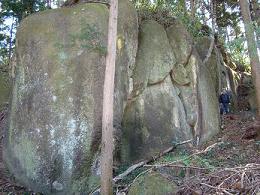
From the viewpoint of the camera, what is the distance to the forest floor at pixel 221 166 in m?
6.88

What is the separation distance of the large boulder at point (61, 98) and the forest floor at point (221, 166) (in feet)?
2.84

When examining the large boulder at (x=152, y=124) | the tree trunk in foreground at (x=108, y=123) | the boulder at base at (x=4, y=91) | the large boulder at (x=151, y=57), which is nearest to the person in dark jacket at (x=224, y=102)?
the large boulder at (x=151, y=57)

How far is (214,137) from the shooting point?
15172 mm

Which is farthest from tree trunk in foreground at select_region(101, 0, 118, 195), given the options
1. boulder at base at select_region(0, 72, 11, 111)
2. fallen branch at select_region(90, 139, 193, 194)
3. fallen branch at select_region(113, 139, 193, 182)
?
boulder at base at select_region(0, 72, 11, 111)

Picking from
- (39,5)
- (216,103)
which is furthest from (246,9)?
(39,5)

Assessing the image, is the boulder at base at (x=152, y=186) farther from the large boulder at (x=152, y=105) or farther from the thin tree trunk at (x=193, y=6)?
the thin tree trunk at (x=193, y=6)

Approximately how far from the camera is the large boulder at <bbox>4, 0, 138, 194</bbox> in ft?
32.6

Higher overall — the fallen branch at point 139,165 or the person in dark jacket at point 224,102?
the person in dark jacket at point 224,102

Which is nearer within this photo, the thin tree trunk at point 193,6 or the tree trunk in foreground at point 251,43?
the tree trunk in foreground at point 251,43

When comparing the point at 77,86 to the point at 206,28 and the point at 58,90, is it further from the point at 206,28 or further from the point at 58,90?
the point at 206,28

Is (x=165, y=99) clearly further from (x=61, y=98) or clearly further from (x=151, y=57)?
(x=61, y=98)

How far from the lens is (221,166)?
1045 cm

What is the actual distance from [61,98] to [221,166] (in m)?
4.87

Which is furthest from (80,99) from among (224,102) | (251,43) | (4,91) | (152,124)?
(224,102)
